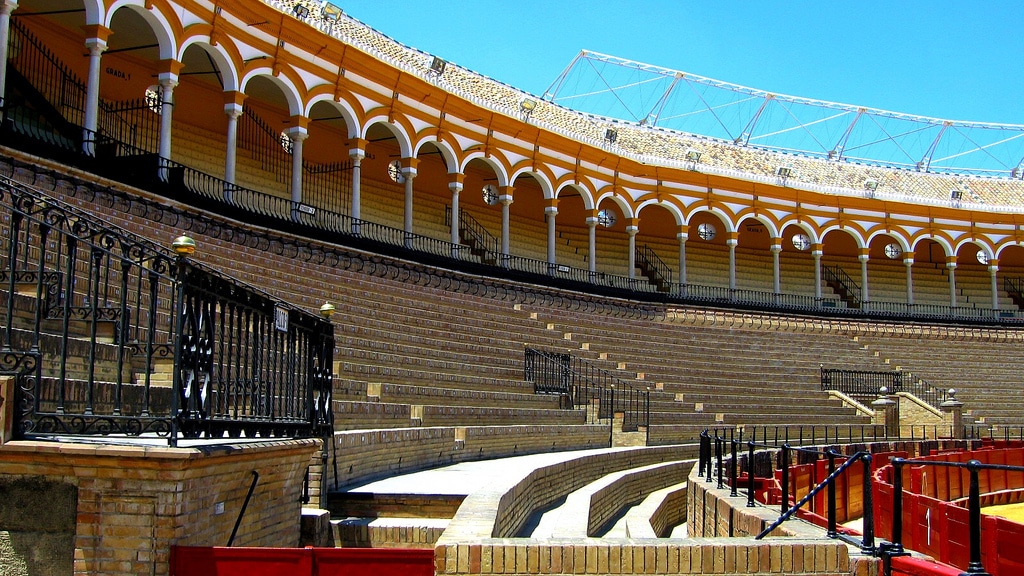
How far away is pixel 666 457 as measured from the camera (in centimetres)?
1945

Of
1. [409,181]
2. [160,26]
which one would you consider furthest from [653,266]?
[160,26]

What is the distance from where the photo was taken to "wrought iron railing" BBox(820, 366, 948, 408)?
2816 cm

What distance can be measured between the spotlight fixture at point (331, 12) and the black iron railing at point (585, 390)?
10591 mm

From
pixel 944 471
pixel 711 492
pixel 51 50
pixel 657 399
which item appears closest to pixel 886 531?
pixel 711 492

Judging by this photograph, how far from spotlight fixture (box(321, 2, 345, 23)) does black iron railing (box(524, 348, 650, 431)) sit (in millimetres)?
10591

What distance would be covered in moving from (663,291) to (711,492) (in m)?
28.0

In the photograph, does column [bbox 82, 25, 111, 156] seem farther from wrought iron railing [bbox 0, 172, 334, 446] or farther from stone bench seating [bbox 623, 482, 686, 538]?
stone bench seating [bbox 623, 482, 686, 538]

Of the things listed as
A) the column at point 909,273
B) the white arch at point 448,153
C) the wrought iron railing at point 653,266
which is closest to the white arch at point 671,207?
the wrought iron railing at point 653,266

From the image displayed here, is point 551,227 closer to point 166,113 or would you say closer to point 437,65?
point 437,65

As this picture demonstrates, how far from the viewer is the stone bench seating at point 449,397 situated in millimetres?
13551

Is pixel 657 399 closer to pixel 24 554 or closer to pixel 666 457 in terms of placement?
pixel 666 457

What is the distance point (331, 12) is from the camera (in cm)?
2581

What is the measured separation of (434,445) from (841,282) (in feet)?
110

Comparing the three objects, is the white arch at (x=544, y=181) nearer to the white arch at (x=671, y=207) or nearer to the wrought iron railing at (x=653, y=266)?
the white arch at (x=671, y=207)
